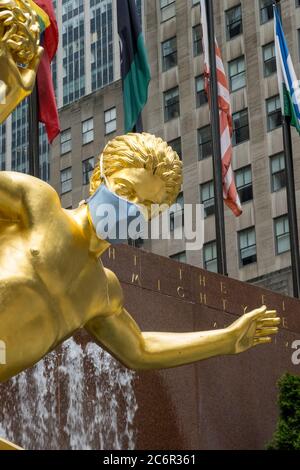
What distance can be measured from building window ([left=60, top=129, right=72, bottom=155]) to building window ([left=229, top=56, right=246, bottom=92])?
1098 centimetres

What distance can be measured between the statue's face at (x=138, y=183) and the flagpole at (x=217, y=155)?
10299mm

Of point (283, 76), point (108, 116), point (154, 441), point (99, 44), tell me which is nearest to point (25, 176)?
point (154, 441)

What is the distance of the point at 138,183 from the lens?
20.7 feet

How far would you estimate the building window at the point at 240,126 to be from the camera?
1802 inches

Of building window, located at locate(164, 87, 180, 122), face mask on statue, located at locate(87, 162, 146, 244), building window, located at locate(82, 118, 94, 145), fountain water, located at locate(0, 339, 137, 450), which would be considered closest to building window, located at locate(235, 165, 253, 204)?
building window, located at locate(164, 87, 180, 122)

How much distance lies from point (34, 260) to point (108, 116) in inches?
1872

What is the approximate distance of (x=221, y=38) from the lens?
47.4 meters

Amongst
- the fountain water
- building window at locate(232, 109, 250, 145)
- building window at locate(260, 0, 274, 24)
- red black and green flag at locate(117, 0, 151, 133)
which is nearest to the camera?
the fountain water

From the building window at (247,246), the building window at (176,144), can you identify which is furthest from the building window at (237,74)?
the building window at (247,246)

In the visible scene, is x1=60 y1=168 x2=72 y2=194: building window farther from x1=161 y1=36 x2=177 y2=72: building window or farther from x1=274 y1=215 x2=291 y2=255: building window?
x1=274 y1=215 x2=291 y2=255: building window

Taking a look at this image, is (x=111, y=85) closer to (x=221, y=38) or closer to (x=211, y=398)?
(x=221, y=38)

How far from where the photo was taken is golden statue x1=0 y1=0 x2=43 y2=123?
19.5 feet

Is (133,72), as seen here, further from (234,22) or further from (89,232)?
(234,22)

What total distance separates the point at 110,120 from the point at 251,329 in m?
46.4
